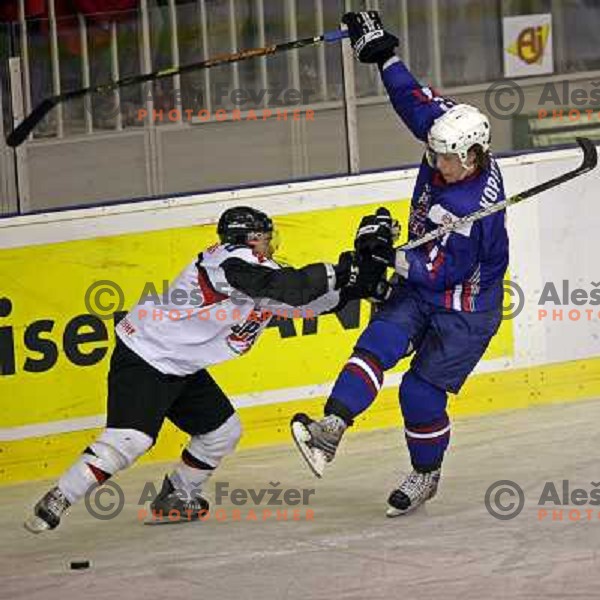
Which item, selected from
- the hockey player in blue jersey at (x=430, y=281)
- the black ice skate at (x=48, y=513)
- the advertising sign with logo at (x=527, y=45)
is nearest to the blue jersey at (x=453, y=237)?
the hockey player in blue jersey at (x=430, y=281)

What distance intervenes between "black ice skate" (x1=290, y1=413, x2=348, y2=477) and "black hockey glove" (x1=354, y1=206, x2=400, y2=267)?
1.67ft

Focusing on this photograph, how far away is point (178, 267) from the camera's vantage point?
7.49 m

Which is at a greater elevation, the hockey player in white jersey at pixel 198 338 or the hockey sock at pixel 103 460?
the hockey player in white jersey at pixel 198 338

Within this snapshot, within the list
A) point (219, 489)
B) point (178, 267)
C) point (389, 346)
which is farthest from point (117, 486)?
point (389, 346)

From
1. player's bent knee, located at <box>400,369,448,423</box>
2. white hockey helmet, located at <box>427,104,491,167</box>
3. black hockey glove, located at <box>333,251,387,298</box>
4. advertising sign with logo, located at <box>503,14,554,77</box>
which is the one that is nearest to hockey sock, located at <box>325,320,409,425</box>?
player's bent knee, located at <box>400,369,448,423</box>

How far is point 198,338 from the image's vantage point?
6375 millimetres

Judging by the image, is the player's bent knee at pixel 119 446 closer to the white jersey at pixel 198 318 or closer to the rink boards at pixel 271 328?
the white jersey at pixel 198 318

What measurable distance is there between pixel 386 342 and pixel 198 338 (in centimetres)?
57

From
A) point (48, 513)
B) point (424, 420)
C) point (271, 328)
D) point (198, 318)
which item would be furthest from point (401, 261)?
point (271, 328)

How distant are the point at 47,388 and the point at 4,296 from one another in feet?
1.17

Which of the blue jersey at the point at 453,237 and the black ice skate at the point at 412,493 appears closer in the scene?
the blue jersey at the point at 453,237

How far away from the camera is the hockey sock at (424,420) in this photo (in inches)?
253

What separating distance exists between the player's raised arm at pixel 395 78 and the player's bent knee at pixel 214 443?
108cm

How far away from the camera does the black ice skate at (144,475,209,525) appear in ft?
21.7
